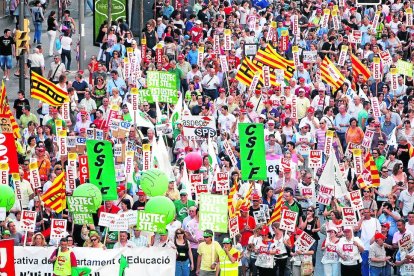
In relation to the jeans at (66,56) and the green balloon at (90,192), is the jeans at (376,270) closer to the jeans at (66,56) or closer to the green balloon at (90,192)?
the green balloon at (90,192)

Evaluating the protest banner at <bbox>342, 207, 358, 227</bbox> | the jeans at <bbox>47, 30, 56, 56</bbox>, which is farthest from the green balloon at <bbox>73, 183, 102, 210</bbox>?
the jeans at <bbox>47, 30, 56, 56</bbox>

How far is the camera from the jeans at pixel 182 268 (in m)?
30.9

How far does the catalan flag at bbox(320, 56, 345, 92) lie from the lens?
132ft

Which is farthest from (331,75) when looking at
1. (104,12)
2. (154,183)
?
(104,12)

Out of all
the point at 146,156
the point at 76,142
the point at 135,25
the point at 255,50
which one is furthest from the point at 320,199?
the point at 135,25

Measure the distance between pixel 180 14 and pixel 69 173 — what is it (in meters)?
17.7

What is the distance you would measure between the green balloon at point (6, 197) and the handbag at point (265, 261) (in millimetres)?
4339

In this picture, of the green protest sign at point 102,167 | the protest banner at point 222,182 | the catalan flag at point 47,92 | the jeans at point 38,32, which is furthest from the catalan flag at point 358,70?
the jeans at point 38,32

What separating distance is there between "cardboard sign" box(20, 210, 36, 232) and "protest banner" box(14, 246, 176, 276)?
1.09ft

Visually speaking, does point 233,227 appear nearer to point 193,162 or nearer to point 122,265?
point 122,265

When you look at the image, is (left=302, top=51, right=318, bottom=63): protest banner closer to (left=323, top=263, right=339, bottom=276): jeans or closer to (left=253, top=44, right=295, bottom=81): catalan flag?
(left=253, top=44, right=295, bottom=81): catalan flag

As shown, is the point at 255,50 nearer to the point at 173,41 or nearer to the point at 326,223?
the point at 173,41

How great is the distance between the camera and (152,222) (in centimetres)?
3061

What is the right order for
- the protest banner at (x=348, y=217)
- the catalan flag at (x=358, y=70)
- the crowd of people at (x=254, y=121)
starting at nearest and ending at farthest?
the protest banner at (x=348, y=217) < the crowd of people at (x=254, y=121) < the catalan flag at (x=358, y=70)
